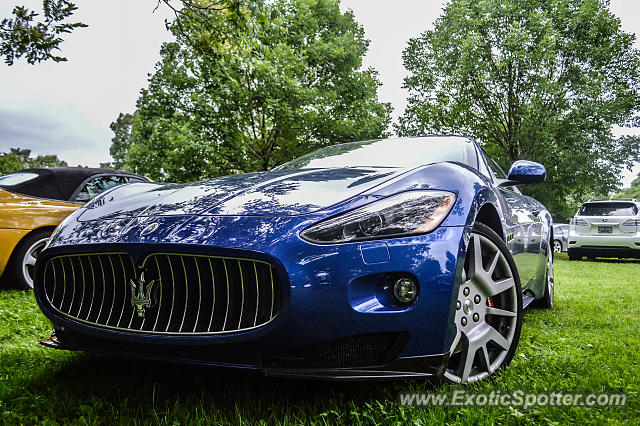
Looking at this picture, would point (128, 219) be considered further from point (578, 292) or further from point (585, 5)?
point (585, 5)

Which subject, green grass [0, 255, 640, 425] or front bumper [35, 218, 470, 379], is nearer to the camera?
front bumper [35, 218, 470, 379]

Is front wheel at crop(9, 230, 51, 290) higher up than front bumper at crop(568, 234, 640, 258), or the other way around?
front wheel at crop(9, 230, 51, 290)

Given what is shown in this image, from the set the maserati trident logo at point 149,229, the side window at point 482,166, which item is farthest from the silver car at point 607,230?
the maserati trident logo at point 149,229

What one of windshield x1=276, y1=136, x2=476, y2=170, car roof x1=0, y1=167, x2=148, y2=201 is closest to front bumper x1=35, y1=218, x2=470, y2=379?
windshield x1=276, y1=136, x2=476, y2=170

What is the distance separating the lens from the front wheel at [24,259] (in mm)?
4379

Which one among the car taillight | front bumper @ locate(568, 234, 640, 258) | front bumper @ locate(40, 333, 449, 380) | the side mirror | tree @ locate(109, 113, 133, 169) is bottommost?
front bumper @ locate(568, 234, 640, 258)

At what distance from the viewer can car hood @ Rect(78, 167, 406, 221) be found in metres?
1.87

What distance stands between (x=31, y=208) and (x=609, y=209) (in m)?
13.0

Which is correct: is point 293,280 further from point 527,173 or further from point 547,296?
point 547,296

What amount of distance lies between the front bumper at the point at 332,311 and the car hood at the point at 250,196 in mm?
193

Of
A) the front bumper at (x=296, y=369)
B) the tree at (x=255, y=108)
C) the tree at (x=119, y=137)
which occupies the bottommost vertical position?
the front bumper at (x=296, y=369)

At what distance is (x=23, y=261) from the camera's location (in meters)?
4.41

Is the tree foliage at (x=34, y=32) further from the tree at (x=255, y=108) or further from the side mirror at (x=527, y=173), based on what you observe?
the tree at (x=255, y=108)

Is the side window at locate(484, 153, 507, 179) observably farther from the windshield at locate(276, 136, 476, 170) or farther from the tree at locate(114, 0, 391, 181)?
the tree at locate(114, 0, 391, 181)
